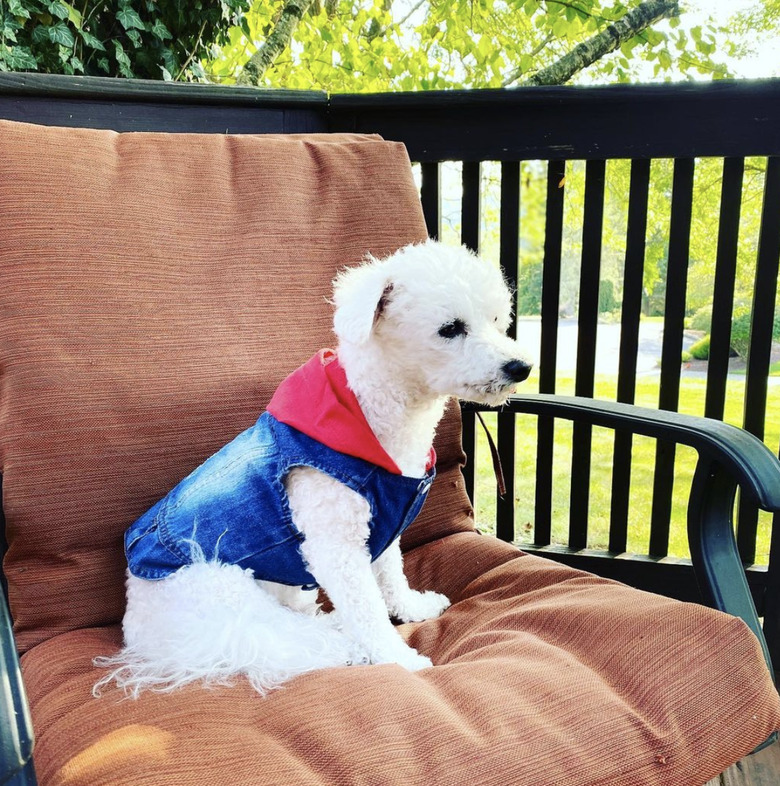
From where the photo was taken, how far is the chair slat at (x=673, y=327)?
5.90ft

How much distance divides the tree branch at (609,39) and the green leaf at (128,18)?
1.47 m

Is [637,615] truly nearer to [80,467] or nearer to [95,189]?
[80,467]

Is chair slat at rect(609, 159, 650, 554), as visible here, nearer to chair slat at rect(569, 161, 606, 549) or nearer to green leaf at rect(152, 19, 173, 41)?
chair slat at rect(569, 161, 606, 549)

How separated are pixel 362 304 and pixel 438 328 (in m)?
0.13

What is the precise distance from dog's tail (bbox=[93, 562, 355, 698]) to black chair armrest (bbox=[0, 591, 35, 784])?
0.94 ft

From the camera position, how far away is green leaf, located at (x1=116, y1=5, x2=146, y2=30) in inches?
71.9

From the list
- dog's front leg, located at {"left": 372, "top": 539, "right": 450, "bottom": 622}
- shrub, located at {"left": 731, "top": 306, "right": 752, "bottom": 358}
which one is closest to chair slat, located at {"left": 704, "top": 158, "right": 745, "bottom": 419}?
dog's front leg, located at {"left": 372, "top": 539, "right": 450, "bottom": 622}

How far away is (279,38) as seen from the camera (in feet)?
9.01

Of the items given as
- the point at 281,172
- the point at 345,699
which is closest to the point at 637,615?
the point at 345,699

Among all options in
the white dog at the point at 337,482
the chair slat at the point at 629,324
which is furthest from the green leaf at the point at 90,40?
the chair slat at the point at 629,324

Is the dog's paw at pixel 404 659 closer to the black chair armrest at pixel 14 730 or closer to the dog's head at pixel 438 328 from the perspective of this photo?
the dog's head at pixel 438 328

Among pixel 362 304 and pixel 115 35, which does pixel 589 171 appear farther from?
pixel 115 35

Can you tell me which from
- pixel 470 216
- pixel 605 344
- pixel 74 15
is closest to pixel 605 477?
pixel 605 344

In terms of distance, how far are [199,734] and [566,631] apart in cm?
52
